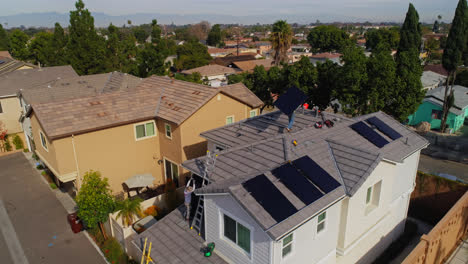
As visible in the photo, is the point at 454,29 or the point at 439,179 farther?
the point at 454,29

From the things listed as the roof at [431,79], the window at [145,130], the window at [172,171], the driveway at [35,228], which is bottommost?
the driveway at [35,228]

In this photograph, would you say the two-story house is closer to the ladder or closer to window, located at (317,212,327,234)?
window, located at (317,212,327,234)

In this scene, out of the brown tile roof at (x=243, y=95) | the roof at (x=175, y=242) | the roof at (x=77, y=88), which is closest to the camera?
the roof at (x=175, y=242)

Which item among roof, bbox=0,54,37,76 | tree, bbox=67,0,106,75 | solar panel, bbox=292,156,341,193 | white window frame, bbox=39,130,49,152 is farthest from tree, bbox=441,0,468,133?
roof, bbox=0,54,37,76

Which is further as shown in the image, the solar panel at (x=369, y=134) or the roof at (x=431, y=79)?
the roof at (x=431, y=79)

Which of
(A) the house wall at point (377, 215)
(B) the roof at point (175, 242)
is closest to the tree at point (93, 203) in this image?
(B) the roof at point (175, 242)

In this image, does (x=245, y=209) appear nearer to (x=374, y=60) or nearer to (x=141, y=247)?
(x=141, y=247)

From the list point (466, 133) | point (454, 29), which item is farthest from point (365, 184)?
point (466, 133)

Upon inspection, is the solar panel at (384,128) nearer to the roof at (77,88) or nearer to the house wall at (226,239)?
the house wall at (226,239)
